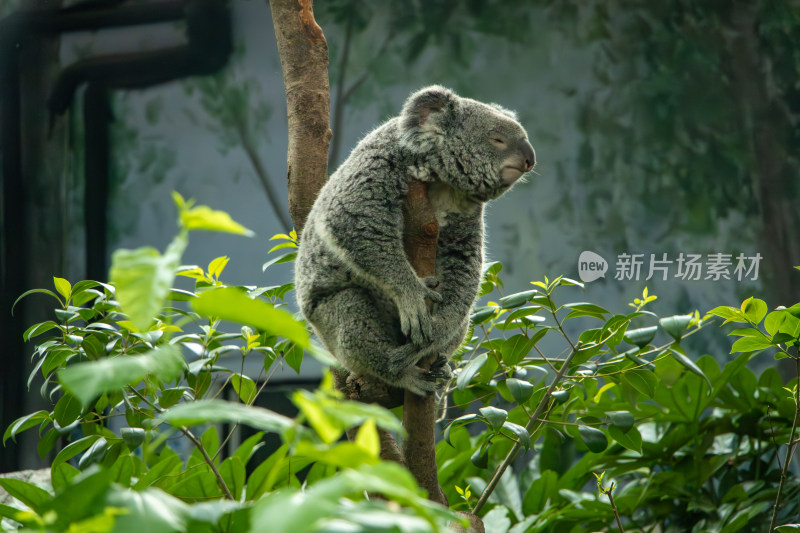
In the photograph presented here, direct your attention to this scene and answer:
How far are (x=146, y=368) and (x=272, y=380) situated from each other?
3939 millimetres

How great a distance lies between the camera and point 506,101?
181 inches

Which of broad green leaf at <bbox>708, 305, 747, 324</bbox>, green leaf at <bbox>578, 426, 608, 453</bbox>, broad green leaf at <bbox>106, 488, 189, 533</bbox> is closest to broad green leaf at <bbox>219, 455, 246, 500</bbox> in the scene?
green leaf at <bbox>578, 426, 608, 453</bbox>

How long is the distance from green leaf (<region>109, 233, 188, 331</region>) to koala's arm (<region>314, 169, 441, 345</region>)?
1409 mm

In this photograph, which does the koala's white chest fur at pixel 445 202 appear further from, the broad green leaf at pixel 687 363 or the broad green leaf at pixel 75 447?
the broad green leaf at pixel 75 447

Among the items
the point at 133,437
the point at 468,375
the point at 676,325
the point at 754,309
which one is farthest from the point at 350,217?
the point at 754,309

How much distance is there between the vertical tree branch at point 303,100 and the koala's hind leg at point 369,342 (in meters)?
0.52

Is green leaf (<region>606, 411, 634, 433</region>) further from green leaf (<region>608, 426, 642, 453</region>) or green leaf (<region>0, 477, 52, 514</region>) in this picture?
green leaf (<region>0, 477, 52, 514</region>)

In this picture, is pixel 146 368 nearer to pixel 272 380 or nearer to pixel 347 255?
pixel 347 255

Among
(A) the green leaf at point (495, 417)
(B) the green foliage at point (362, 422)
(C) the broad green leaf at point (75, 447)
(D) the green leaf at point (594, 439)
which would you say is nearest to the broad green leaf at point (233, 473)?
(B) the green foliage at point (362, 422)

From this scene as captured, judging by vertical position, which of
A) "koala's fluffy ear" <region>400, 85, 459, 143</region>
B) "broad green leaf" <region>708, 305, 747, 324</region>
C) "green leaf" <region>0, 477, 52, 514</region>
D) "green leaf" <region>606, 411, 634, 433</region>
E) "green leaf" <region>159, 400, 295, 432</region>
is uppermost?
"koala's fluffy ear" <region>400, 85, 459, 143</region>

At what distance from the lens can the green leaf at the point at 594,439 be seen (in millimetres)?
1889

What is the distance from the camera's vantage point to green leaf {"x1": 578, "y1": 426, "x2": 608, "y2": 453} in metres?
1.89

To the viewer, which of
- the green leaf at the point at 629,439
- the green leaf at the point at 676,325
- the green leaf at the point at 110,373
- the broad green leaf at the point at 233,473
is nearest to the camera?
the green leaf at the point at 110,373

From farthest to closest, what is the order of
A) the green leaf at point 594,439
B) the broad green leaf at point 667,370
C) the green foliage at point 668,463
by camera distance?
the green foliage at point 668,463, the broad green leaf at point 667,370, the green leaf at point 594,439
